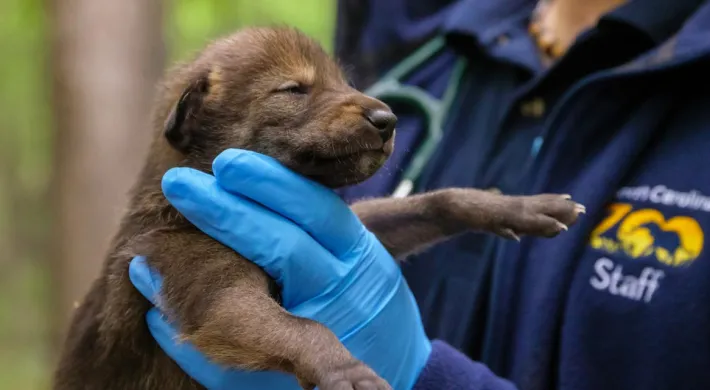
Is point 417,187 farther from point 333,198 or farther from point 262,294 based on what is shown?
point 262,294

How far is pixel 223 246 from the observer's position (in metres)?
2.02

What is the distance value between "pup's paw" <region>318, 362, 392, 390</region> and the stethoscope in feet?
3.41

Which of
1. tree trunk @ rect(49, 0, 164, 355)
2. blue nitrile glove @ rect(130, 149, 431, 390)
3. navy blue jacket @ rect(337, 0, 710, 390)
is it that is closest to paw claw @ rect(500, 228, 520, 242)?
navy blue jacket @ rect(337, 0, 710, 390)

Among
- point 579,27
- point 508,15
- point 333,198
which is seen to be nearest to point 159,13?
point 508,15

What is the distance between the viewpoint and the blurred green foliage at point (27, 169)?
972 cm

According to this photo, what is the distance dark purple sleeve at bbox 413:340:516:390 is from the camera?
2148 mm

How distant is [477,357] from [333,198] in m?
0.85

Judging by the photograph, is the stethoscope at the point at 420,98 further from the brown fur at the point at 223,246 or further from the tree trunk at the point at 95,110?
the tree trunk at the point at 95,110

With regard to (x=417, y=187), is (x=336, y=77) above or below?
above

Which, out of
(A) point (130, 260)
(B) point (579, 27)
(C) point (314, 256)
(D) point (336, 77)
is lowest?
(A) point (130, 260)

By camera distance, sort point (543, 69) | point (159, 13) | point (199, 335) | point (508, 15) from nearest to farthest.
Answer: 1. point (199, 335)
2. point (543, 69)
3. point (508, 15)
4. point (159, 13)

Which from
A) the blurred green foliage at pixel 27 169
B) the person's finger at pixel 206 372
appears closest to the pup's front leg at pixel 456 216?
the person's finger at pixel 206 372

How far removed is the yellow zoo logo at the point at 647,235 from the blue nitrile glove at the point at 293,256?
648 millimetres

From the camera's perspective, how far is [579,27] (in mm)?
2949
